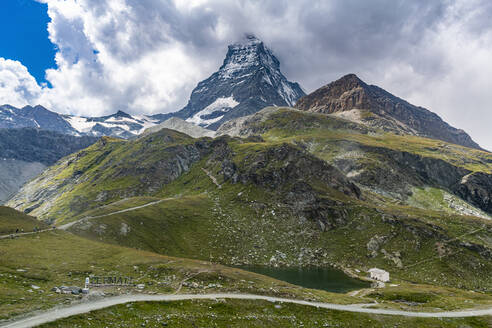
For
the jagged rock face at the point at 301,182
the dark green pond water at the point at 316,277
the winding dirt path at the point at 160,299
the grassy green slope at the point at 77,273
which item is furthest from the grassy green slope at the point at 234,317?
the jagged rock face at the point at 301,182

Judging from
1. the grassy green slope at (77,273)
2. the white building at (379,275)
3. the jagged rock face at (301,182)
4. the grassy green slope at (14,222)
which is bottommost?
the white building at (379,275)

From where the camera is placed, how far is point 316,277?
104125 mm

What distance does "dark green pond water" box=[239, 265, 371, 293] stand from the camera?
92.5 metres

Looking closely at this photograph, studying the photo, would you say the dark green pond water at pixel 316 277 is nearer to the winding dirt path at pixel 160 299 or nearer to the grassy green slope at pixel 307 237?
the grassy green slope at pixel 307 237

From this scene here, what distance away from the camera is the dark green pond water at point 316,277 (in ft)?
303

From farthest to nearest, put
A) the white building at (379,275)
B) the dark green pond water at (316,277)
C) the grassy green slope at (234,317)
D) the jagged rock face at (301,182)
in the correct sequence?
the jagged rock face at (301,182), the white building at (379,275), the dark green pond water at (316,277), the grassy green slope at (234,317)

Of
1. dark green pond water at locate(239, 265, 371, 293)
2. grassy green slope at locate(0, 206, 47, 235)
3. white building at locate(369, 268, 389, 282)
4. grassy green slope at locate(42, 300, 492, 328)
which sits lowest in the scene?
dark green pond water at locate(239, 265, 371, 293)

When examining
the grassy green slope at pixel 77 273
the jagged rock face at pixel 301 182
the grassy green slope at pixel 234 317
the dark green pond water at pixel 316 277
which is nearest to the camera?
the grassy green slope at pixel 234 317

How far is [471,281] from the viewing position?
104688 mm

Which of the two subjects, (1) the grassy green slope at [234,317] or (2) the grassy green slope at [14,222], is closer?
(1) the grassy green slope at [234,317]

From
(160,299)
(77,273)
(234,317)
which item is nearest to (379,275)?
(234,317)

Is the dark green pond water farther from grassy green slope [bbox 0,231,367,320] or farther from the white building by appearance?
grassy green slope [bbox 0,231,367,320]

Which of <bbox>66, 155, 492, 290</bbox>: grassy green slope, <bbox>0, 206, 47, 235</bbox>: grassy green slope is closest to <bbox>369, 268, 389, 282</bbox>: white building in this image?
<bbox>66, 155, 492, 290</bbox>: grassy green slope

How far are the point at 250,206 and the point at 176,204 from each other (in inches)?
1575
